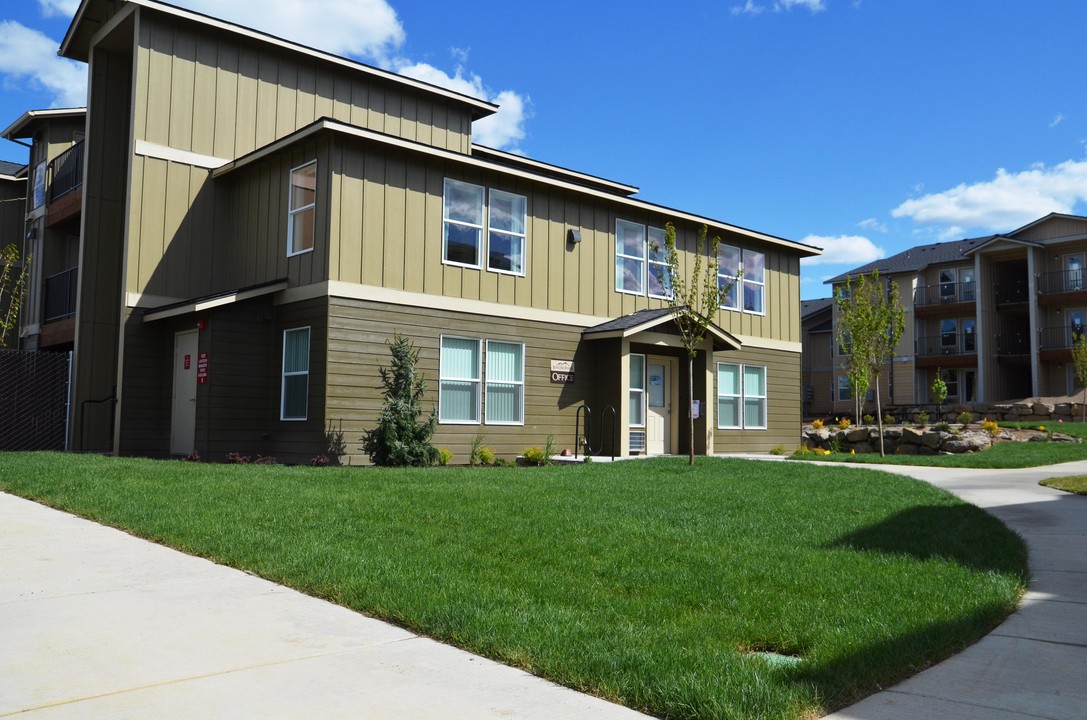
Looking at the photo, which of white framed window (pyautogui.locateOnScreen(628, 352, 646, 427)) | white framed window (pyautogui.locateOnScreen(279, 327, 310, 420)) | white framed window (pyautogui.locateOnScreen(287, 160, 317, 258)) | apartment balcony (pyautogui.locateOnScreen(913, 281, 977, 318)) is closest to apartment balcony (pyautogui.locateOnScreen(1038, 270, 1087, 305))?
apartment balcony (pyautogui.locateOnScreen(913, 281, 977, 318))

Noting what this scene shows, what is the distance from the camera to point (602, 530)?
801cm

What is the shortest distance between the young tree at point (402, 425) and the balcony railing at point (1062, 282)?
3506 centimetres

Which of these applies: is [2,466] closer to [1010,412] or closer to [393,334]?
[393,334]

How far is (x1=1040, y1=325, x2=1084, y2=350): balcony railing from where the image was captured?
40062 millimetres

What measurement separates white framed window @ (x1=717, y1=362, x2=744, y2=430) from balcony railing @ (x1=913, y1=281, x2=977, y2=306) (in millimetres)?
26029

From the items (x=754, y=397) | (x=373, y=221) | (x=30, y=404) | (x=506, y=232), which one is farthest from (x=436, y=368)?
(x=754, y=397)

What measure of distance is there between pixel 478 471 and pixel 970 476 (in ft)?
25.6

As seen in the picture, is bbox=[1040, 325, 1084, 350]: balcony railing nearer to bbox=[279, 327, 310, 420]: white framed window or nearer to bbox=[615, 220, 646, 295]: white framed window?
bbox=[615, 220, 646, 295]: white framed window

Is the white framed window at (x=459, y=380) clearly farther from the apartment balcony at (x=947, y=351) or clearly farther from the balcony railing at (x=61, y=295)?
the apartment balcony at (x=947, y=351)

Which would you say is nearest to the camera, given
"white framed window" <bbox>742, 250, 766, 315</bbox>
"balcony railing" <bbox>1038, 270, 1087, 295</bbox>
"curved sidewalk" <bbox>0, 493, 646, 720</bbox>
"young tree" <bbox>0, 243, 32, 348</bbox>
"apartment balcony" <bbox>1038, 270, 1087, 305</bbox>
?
"curved sidewalk" <bbox>0, 493, 646, 720</bbox>

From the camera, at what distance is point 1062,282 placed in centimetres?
4050

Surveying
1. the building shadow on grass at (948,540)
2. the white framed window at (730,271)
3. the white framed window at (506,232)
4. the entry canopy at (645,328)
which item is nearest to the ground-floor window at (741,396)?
the white framed window at (730,271)

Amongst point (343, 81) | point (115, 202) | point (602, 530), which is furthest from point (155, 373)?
point (602, 530)

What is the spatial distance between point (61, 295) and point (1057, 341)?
38.8 meters
